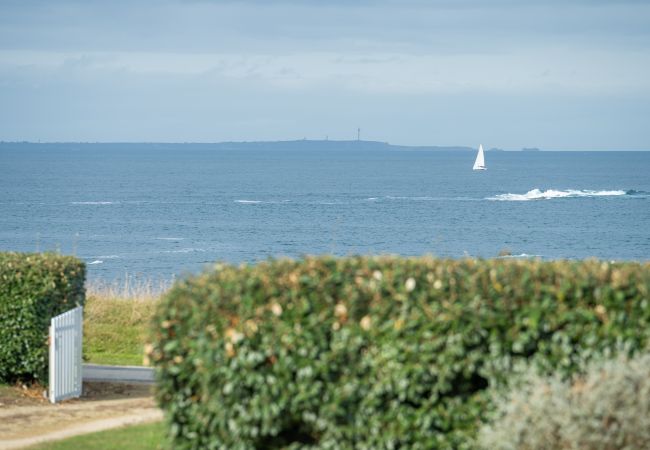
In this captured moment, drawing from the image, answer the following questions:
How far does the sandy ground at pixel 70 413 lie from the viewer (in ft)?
36.3

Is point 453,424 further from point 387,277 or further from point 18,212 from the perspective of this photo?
point 18,212

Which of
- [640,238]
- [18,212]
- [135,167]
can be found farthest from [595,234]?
[135,167]

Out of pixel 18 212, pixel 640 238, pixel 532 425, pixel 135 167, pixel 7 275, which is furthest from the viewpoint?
pixel 135 167

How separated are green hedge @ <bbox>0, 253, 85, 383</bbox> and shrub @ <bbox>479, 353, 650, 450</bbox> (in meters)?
7.51

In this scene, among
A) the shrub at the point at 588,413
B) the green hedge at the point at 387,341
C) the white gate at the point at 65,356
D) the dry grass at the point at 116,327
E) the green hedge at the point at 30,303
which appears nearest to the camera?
the shrub at the point at 588,413

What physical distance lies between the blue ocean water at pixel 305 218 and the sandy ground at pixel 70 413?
A: 78.0 feet

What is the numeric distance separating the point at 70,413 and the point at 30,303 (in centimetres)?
149

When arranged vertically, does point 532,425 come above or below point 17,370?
above

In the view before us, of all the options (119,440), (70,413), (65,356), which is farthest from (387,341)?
(65,356)

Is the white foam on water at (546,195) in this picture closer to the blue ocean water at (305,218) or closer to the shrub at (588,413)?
the blue ocean water at (305,218)

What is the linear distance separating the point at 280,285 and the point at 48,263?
20.5 ft

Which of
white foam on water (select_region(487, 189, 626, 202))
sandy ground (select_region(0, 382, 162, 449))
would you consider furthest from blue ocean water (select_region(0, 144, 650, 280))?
sandy ground (select_region(0, 382, 162, 449))

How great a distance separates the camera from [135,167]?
183875 mm

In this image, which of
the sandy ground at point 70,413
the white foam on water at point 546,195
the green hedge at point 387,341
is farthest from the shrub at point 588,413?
the white foam on water at point 546,195
